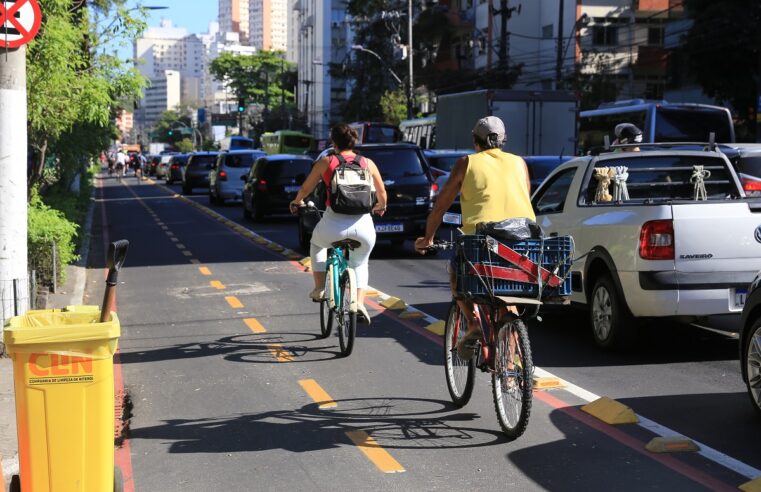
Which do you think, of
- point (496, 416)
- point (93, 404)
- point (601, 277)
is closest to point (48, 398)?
point (93, 404)

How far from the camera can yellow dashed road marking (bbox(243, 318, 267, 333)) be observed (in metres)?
10.7

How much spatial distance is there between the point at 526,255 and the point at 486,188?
0.57 metres

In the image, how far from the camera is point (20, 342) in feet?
15.8

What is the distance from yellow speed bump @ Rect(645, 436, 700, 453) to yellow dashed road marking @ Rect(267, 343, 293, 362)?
144 inches

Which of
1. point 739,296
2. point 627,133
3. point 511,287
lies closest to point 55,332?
point 511,287

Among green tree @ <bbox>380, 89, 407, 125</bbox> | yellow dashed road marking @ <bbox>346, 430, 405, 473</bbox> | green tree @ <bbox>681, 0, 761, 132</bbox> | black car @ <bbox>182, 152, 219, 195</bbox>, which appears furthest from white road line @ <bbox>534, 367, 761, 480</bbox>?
green tree @ <bbox>380, 89, 407, 125</bbox>

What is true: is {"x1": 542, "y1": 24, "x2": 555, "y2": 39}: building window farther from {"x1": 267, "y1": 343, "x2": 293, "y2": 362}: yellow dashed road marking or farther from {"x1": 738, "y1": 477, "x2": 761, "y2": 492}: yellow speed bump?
{"x1": 738, "y1": 477, "x2": 761, "y2": 492}: yellow speed bump

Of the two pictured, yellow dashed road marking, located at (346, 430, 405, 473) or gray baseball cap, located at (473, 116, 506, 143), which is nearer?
yellow dashed road marking, located at (346, 430, 405, 473)

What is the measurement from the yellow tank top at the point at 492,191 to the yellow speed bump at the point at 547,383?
5.49 ft

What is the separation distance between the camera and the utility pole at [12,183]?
8.93 m

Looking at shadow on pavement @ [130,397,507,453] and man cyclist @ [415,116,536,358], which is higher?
man cyclist @ [415,116,536,358]

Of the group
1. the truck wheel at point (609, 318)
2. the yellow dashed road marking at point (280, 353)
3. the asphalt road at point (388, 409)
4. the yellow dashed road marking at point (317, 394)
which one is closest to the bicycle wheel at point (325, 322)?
the asphalt road at point (388, 409)

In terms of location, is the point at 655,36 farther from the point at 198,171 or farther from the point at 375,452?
the point at 375,452

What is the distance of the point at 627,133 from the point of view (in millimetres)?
13656
